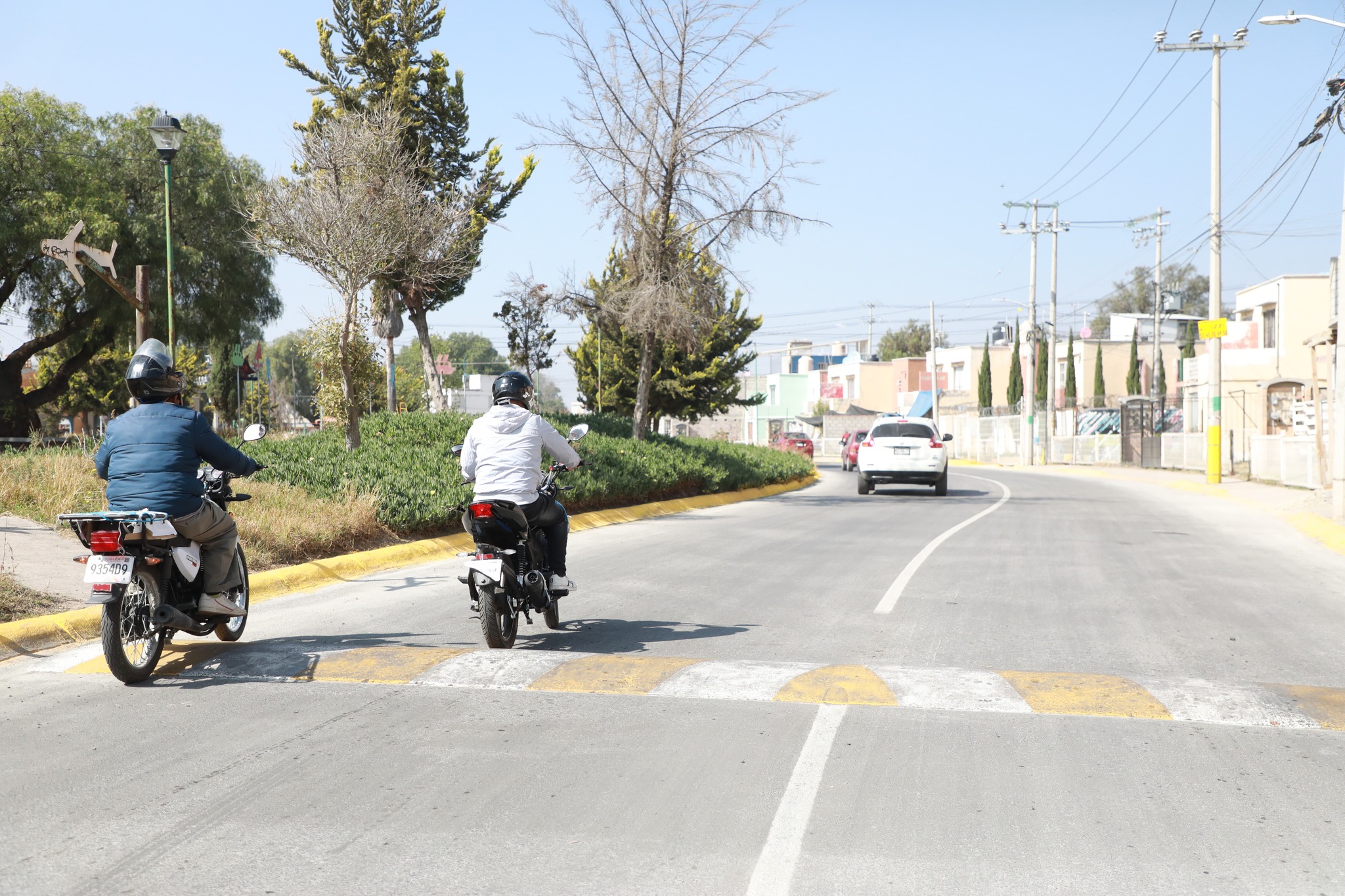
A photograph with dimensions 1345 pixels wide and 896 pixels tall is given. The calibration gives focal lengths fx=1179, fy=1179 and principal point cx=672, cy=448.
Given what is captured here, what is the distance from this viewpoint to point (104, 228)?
3091cm

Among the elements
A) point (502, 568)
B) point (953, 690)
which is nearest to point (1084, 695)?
point (953, 690)

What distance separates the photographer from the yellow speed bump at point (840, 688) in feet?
20.0

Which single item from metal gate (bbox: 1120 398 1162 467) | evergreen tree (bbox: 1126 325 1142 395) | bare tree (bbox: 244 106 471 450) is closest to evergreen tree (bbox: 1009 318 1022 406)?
evergreen tree (bbox: 1126 325 1142 395)

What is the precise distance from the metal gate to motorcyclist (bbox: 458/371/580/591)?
36927 mm

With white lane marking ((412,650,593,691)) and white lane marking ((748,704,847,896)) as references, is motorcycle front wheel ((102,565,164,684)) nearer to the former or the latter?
white lane marking ((412,650,593,691))

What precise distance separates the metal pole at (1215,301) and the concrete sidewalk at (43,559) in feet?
82.7

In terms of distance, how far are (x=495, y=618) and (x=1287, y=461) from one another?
25141 mm

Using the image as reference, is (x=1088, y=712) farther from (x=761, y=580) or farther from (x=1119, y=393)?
(x=1119, y=393)

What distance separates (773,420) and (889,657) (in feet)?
300

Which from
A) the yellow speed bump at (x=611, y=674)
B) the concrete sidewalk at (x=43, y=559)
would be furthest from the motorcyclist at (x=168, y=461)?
the yellow speed bump at (x=611, y=674)

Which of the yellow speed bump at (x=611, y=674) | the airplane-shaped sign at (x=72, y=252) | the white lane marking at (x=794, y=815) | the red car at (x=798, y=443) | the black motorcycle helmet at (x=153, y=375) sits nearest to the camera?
the white lane marking at (x=794, y=815)

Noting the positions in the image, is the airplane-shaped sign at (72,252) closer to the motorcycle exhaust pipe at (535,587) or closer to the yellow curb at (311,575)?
the yellow curb at (311,575)

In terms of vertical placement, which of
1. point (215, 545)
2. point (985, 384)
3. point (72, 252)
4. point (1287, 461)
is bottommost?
point (1287, 461)

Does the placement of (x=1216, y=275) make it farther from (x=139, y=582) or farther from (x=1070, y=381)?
(x=1070, y=381)
